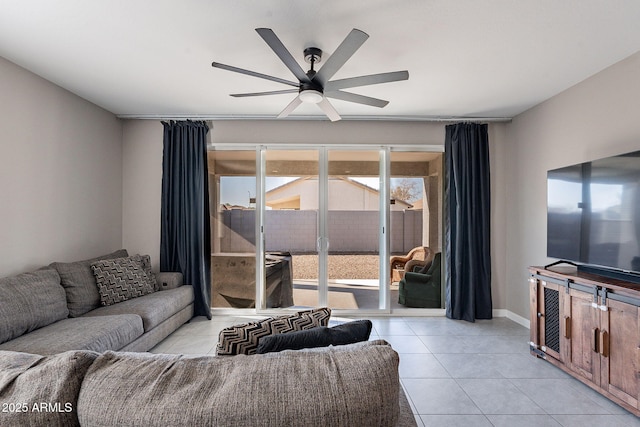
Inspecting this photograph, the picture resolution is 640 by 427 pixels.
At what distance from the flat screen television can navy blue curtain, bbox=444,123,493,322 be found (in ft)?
3.31

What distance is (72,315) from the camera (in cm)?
281

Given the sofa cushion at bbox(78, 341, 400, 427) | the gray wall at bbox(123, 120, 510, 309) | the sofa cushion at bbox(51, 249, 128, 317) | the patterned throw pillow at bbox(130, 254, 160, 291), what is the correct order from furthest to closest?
the gray wall at bbox(123, 120, 510, 309) < the patterned throw pillow at bbox(130, 254, 160, 291) < the sofa cushion at bbox(51, 249, 128, 317) < the sofa cushion at bbox(78, 341, 400, 427)

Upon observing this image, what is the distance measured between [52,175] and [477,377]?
14.1 ft

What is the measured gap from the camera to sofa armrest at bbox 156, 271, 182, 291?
149 inches

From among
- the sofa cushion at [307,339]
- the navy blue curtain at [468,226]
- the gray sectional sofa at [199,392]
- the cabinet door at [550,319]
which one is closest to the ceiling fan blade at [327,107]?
the sofa cushion at [307,339]

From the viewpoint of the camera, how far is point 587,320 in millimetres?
2416

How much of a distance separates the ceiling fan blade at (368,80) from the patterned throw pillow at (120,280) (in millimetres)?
2780

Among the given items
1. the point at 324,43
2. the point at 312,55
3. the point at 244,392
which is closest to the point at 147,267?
the point at 312,55

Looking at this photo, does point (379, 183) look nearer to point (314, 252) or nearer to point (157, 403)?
point (314, 252)

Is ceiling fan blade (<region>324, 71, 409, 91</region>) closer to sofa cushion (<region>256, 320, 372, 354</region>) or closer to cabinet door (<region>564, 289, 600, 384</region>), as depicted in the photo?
sofa cushion (<region>256, 320, 372, 354</region>)

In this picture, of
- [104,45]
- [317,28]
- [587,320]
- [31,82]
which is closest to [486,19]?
[317,28]

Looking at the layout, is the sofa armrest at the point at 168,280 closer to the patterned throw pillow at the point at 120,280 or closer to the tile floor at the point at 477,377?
the patterned throw pillow at the point at 120,280

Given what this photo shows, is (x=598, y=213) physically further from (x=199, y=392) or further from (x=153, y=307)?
(x=153, y=307)

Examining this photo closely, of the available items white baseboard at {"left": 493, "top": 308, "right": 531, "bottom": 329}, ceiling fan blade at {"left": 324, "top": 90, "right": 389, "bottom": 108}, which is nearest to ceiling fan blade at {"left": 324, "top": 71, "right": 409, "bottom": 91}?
ceiling fan blade at {"left": 324, "top": 90, "right": 389, "bottom": 108}
